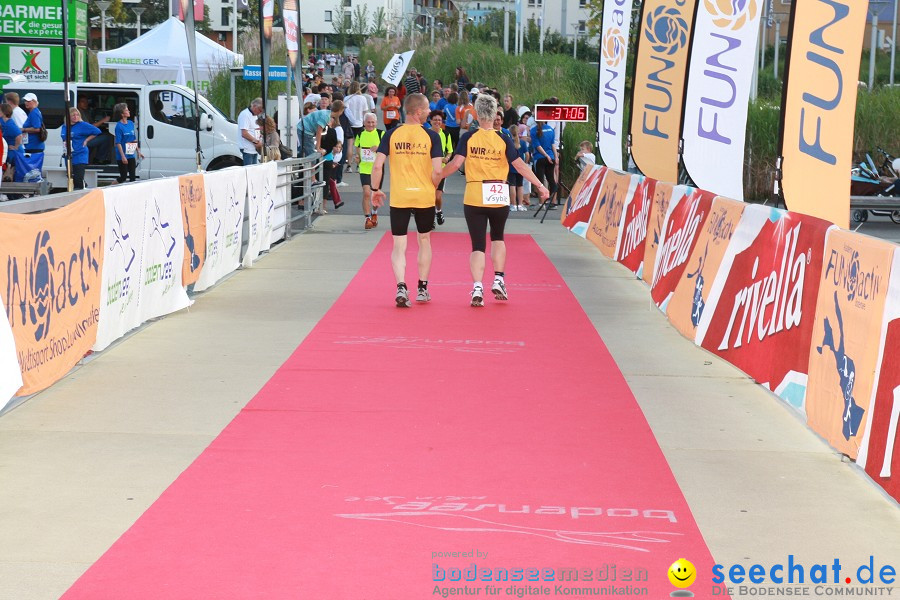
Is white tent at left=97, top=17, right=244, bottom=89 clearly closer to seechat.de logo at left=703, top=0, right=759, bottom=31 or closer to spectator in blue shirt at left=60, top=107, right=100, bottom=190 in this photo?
spectator in blue shirt at left=60, top=107, right=100, bottom=190

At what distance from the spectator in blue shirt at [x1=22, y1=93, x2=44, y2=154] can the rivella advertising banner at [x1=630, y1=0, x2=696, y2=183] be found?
35.6 feet

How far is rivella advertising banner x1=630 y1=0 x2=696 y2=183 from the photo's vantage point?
54.7 ft

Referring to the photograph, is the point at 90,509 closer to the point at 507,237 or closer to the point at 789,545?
the point at 789,545

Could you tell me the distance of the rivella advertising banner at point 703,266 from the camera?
1029 cm

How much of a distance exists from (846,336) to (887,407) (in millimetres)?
856

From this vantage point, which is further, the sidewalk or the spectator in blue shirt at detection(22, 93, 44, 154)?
the spectator in blue shirt at detection(22, 93, 44, 154)

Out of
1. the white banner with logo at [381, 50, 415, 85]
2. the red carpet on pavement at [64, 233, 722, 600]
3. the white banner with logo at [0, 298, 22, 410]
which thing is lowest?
the red carpet on pavement at [64, 233, 722, 600]

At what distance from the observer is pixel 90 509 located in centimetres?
579

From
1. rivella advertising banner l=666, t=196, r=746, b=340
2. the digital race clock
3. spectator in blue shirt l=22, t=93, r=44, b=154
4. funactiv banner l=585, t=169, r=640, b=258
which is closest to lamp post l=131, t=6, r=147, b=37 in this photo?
spectator in blue shirt l=22, t=93, r=44, b=154

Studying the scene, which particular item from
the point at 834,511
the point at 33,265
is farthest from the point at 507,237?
the point at 834,511

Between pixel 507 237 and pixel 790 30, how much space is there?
11.7 meters

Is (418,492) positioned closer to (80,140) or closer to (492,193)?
(492,193)

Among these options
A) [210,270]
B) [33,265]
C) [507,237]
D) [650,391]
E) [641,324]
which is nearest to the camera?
[33,265]

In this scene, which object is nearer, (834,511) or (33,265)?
(834,511)
